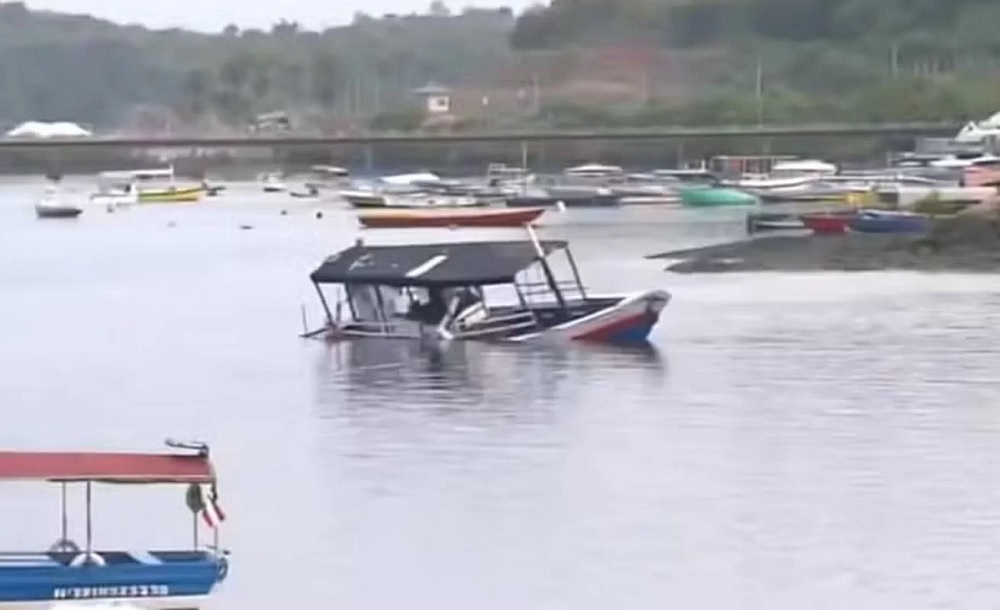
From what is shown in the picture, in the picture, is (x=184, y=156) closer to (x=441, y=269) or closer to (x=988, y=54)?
(x=988, y=54)

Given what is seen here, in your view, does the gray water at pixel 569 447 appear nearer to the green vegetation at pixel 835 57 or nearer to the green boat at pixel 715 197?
the green boat at pixel 715 197

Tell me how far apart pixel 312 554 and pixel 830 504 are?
469 centimetres

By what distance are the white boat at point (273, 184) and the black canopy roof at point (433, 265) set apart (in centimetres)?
8938

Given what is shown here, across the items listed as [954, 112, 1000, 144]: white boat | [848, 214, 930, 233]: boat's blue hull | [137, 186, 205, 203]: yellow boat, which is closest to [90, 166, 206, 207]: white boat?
[137, 186, 205, 203]: yellow boat

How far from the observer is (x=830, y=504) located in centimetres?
2327

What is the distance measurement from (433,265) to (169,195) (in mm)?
83189

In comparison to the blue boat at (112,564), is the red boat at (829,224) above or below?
below

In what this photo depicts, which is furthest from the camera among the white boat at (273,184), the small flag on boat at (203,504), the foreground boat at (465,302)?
the white boat at (273,184)

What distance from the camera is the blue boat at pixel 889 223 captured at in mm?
63125

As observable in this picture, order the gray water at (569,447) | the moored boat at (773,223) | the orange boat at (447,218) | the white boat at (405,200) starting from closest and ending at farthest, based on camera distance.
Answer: the gray water at (569,447), the moored boat at (773,223), the orange boat at (447,218), the white boat at (405,200)

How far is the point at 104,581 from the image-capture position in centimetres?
1691

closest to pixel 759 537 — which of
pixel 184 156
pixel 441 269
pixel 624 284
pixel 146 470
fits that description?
pixel 146 470

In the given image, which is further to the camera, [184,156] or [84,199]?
[184,156]

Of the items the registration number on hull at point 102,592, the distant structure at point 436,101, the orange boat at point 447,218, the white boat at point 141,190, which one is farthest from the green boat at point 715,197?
the registration number on hull at point 102,592
